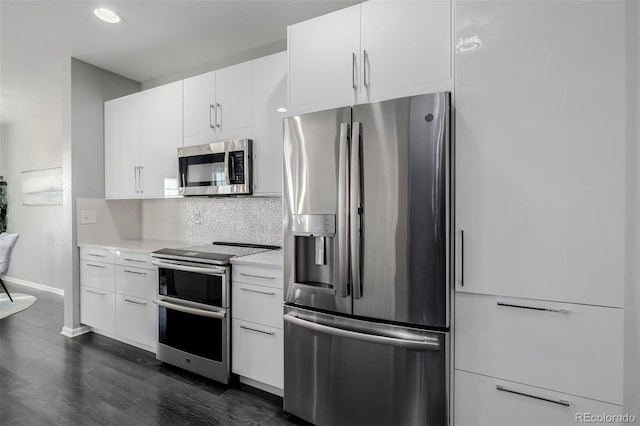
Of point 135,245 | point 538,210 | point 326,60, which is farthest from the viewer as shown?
point 135,245

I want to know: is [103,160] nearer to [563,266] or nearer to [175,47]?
[175,47]

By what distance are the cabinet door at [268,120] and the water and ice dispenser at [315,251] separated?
0.65 metres

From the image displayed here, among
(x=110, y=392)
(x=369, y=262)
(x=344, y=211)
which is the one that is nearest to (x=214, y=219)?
(x=110, y=392)

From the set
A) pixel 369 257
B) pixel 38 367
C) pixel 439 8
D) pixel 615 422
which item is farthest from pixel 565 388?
pixel 38 367

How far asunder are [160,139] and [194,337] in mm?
1822

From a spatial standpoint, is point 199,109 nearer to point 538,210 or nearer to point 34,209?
point 538,210

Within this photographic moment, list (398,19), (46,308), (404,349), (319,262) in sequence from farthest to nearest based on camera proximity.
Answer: (46,308), (319,262), (398,19), (404,349)

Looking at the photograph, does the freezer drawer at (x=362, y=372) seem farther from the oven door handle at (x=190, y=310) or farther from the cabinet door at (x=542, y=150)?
the oven door handle at (x=190, y=310)

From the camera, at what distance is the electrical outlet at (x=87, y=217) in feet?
10.6

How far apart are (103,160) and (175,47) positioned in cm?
146

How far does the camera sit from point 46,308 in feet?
13.5

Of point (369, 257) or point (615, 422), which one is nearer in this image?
point (615, 422)

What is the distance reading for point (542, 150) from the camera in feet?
4.49

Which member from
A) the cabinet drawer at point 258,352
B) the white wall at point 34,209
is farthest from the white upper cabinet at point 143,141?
the white wall at point 34,209
